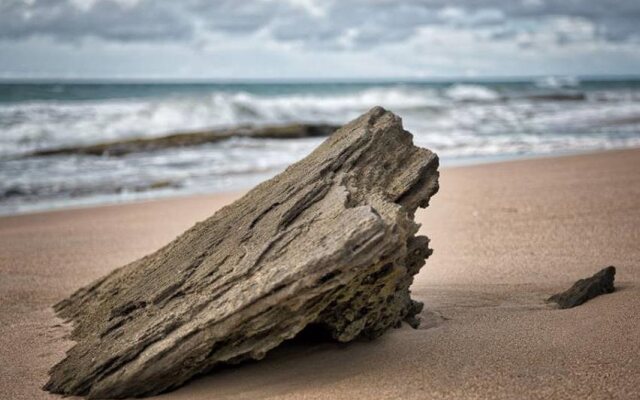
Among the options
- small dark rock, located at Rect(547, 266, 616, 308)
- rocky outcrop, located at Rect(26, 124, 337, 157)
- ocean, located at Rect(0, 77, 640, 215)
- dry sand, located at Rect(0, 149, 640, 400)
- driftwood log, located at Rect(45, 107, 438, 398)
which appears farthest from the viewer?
rocky outcrop, located at Rect(26, 124, 337, 157)

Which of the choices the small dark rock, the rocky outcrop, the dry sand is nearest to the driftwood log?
the dry sand

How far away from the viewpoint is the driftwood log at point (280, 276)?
12.3ft

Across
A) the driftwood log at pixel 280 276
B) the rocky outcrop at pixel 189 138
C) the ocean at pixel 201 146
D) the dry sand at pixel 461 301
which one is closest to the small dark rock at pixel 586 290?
the dry sand at pixel 461 301

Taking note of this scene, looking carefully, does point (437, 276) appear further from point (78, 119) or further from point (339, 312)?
point (78, 119)

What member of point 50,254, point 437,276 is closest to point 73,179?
point 50,254

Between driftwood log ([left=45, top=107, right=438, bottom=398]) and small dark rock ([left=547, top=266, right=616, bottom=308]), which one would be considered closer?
driftwood log ([left=45, top=107, right=438, bottom=398])

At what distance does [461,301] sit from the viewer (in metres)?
5.68

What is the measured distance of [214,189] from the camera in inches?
544

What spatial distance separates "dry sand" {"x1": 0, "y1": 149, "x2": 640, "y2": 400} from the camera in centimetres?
392

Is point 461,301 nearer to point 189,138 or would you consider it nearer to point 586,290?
point 586,290

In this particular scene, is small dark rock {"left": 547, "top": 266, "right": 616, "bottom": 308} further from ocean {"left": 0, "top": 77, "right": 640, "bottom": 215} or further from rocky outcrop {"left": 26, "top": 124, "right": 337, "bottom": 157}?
rocky outcrop {"left": 26, "top": 124, "right": 337, "bottom": 157}

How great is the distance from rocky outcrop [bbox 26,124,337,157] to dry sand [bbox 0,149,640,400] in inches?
392

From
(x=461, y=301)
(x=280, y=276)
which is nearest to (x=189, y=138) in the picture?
(x=461, y=301)

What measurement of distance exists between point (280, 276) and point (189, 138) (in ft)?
68.5
